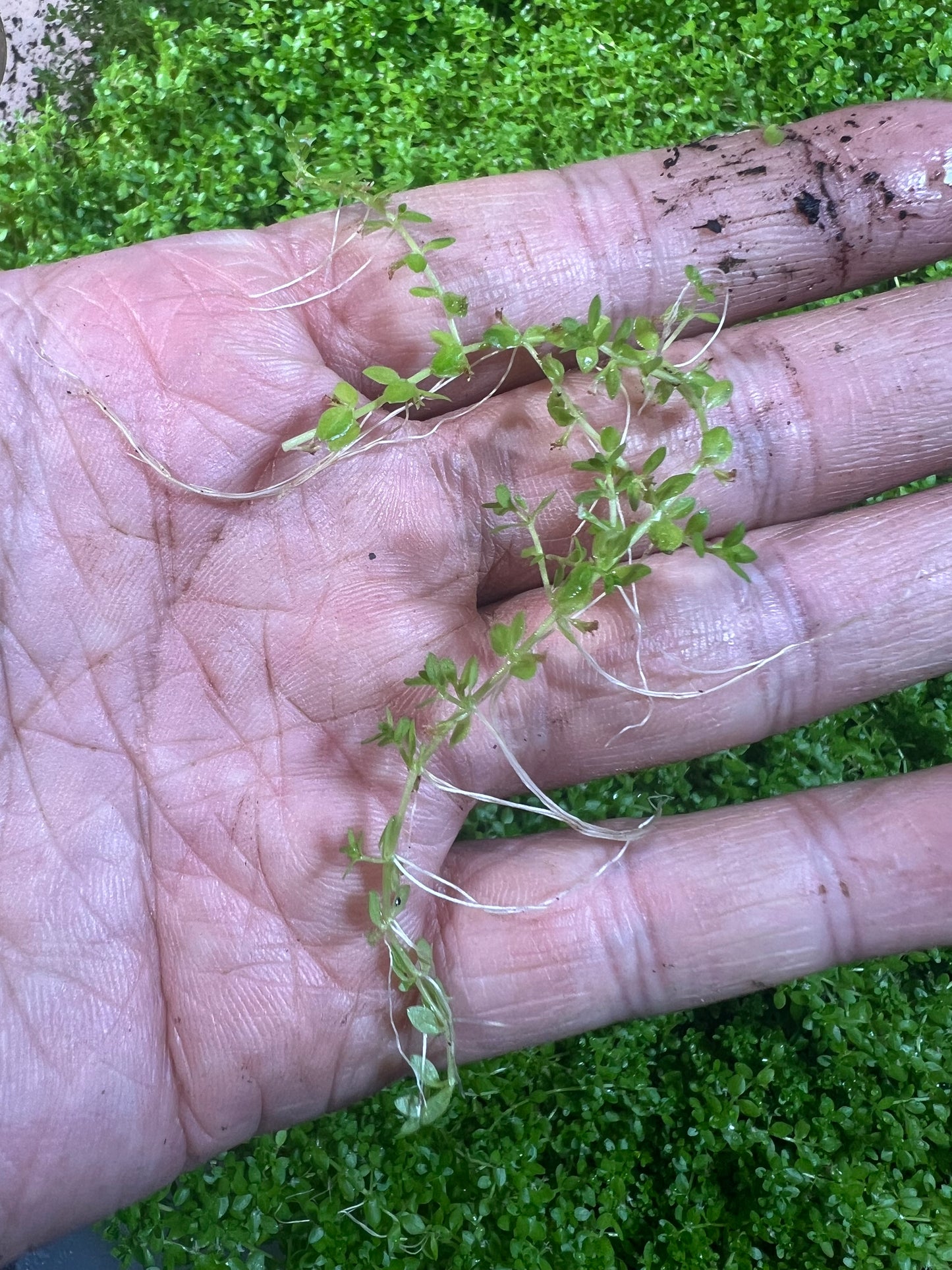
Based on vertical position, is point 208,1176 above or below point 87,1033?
below

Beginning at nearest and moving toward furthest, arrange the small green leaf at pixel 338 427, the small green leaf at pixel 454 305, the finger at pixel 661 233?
the small green leaf at pixel 338 427 → the small green leaf at pixel 454 305 → the finger at pixel 661 233

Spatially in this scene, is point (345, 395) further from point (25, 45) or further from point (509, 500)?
point (25, 45)

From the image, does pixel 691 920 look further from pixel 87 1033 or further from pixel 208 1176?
pixel 208 1176

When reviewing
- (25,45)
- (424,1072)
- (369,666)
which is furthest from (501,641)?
(25,45)

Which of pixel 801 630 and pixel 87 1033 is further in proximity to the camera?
pixel 801 630

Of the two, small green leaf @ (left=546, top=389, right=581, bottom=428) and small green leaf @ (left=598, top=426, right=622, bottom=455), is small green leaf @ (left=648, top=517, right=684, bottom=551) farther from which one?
small green leaf @ (left=546, top=389, right=581, bottom=428)

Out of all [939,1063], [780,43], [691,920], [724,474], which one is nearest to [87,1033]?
[691,920]

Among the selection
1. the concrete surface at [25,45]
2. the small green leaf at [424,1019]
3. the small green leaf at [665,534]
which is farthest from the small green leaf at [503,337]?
the concrete surface at [25,45]

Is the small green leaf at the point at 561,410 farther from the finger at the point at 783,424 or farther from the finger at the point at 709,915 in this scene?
the finger at the point at 709,915
